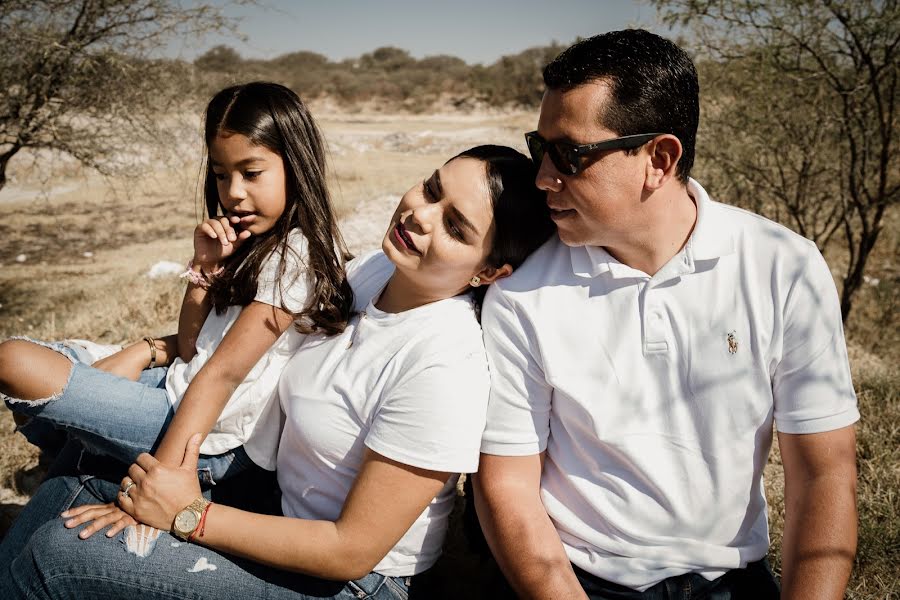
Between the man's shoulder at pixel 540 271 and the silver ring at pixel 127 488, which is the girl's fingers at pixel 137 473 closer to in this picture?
the silver ring at pixel 127 488

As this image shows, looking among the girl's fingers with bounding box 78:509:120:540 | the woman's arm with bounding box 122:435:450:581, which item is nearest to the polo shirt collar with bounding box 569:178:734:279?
the woman's arm with bounding box 122:435:450:581

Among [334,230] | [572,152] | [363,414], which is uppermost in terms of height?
[572,152]

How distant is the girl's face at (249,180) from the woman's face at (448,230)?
2.52ft

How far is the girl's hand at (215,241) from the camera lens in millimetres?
2520

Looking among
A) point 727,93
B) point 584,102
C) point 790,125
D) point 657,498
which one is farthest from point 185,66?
point 657,498

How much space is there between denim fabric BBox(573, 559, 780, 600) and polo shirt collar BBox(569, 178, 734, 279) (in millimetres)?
875

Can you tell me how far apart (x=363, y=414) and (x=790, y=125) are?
18.6 ft

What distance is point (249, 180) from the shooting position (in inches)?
103

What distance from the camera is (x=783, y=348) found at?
1.92 metres

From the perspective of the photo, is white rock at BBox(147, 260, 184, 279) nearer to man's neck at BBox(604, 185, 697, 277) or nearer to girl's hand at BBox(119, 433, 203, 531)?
girl's hand at BBox(119, 433, 203, 531)

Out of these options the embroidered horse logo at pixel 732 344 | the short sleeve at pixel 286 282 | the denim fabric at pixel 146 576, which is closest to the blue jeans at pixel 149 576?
the denim fabric at pixel 146 576

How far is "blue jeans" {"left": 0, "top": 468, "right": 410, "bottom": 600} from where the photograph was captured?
1851mm

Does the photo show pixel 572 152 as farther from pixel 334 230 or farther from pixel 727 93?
pixel 727 93

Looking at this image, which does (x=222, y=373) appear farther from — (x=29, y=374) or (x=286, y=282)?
(x=29, y=374)
